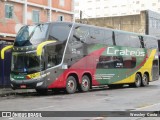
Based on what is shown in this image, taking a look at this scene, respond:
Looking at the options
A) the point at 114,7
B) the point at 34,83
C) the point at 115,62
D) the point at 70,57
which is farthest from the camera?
the point at 114,7

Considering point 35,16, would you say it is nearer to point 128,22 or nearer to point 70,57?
point 70,57

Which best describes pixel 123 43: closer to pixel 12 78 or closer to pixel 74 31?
pixel 74 31

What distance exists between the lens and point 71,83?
2112 centimetres

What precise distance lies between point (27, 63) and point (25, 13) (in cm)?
1267

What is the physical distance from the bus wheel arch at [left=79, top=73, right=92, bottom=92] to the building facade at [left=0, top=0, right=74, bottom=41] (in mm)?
9801

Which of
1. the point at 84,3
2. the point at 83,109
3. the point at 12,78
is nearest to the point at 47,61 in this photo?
the point at 12,78

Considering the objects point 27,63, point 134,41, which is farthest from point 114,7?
point 27,63

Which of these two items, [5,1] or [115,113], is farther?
[5,1]

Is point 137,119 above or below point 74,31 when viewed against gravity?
below

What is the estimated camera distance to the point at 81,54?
21.9 m

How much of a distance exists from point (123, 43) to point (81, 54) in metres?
5.00

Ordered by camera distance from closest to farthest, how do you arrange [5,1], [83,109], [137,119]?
[137,119]
[83,109]
[5,1]

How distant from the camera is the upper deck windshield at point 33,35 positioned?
1995 cm

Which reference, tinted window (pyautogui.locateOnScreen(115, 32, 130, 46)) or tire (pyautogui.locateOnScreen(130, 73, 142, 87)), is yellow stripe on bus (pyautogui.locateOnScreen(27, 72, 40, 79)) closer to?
tinted window (pyautogui.locateOnScreen(115, 32, 130, 46))
